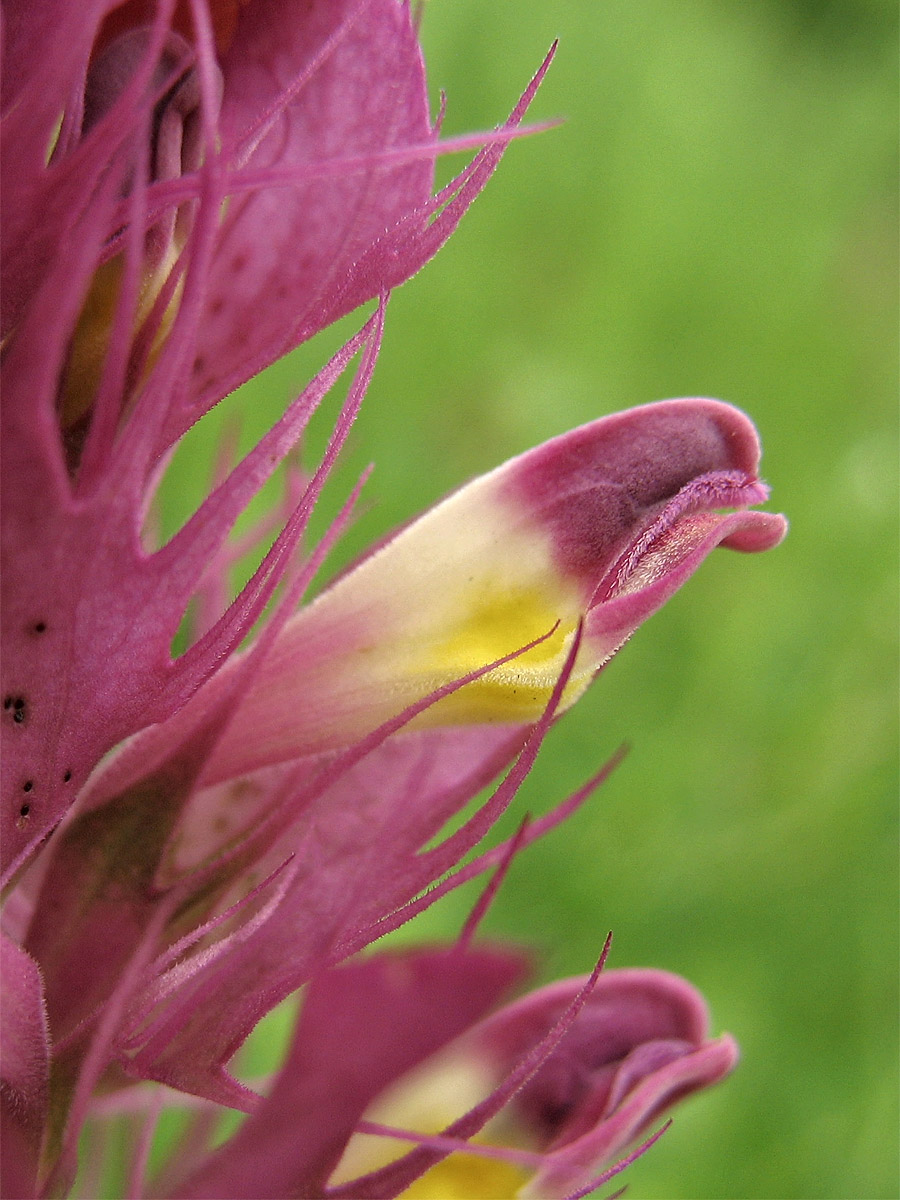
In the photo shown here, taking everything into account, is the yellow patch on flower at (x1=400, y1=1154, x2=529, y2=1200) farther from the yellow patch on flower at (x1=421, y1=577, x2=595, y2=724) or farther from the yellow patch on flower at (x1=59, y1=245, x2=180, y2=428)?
the yellow patch on flower at (x1=59, y1=245, x2=180, y2=428)

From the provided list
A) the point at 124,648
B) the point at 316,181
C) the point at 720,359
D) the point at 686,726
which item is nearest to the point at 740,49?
the point at 720,359

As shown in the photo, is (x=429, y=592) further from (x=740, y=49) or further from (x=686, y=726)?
(x=740, y=49)

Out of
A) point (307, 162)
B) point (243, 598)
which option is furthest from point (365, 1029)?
point (307, 162)

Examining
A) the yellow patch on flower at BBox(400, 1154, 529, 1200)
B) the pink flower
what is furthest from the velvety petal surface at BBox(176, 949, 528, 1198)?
the yellow patch on flower at BBox(400, 1154, 529, 1200)

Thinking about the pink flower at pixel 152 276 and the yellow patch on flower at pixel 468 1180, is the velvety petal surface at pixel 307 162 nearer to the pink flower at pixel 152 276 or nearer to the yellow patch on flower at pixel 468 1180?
the pink flower at pixel 152 276

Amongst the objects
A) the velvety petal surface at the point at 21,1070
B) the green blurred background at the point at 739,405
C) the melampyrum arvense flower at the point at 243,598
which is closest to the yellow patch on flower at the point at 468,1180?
the melampyrum arvense flower at the point at 243,598

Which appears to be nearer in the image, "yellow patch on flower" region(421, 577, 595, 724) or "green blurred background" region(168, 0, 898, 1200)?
"yellow patch on flower" region(421, 577, 595, 724)
